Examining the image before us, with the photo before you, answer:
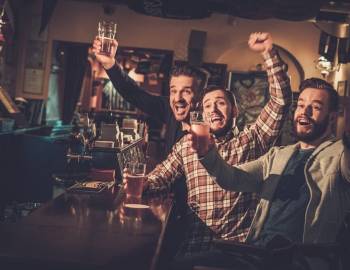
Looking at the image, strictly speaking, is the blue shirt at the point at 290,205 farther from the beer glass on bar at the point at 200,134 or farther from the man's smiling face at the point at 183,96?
the man's smiling face at the point at 183,96

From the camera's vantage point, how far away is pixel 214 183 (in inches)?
117

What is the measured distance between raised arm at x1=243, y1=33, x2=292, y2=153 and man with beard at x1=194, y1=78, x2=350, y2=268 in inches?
5.6

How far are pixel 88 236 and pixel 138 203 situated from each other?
0.82 meters

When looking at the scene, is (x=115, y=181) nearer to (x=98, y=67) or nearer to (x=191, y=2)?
(x=191, y=2)

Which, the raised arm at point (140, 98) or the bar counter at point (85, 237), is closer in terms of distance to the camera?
the bar counter at point (85, 237)

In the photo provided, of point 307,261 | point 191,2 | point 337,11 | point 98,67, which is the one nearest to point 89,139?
point 191,2

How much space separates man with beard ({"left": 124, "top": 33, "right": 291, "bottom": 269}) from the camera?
2.89m

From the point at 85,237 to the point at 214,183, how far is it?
3.96 feet

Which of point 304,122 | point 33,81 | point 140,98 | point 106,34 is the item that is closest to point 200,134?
point 304,122

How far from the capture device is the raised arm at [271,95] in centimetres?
266

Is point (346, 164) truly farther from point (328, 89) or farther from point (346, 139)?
point (328, 89)

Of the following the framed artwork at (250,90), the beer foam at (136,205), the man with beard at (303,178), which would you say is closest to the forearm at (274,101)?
the man with beard at (303,178)

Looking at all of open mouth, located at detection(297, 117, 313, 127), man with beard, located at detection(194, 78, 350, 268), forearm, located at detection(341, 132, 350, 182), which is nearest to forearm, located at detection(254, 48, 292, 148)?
man with beard, located at detection(194, 78, 350, 268)

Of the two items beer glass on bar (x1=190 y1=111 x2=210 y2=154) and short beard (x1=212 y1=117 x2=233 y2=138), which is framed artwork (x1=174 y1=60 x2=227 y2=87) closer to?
short beard (x1=212 y1=117 x2=233 y2=138)
